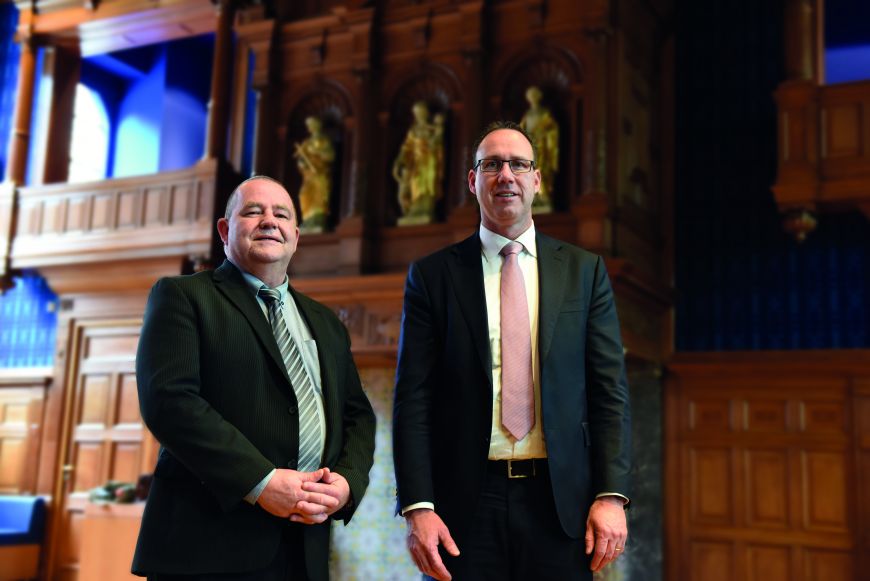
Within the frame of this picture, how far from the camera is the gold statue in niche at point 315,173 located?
738 centimetres

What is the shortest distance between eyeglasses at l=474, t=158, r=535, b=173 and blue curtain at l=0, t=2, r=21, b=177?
26.8 feet

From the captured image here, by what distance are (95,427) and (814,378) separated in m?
6.10

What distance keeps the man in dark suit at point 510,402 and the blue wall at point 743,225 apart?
450 centimetres

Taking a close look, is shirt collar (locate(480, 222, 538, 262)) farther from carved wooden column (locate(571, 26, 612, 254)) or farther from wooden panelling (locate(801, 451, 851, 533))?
wooden panelling (locate(801, 451, 851, 533))

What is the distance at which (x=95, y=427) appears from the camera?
8320 mm

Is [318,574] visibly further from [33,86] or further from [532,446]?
[33,86]

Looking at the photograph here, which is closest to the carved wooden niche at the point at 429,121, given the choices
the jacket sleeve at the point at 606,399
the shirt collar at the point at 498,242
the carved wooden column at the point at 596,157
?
the carved wooden column at the point at 596,157

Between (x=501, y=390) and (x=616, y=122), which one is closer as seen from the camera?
(x=501, y=390)

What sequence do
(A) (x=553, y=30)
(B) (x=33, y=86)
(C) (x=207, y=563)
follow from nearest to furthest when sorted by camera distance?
(C) (x=207, y=563) < (A) (x=553, y=30) < (B) (x=33, y=86)

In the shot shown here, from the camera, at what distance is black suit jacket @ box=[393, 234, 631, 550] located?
7.25 feet

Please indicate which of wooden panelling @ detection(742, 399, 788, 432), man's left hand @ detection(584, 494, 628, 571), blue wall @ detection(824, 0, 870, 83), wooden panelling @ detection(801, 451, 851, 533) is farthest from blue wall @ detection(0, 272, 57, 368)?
man's left hand @ detection(584, 494, 628, 571)

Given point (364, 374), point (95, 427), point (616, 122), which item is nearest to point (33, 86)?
point (95, 427)

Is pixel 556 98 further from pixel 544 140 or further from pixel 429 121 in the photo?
pixel 429 121

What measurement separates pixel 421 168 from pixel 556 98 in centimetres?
115
